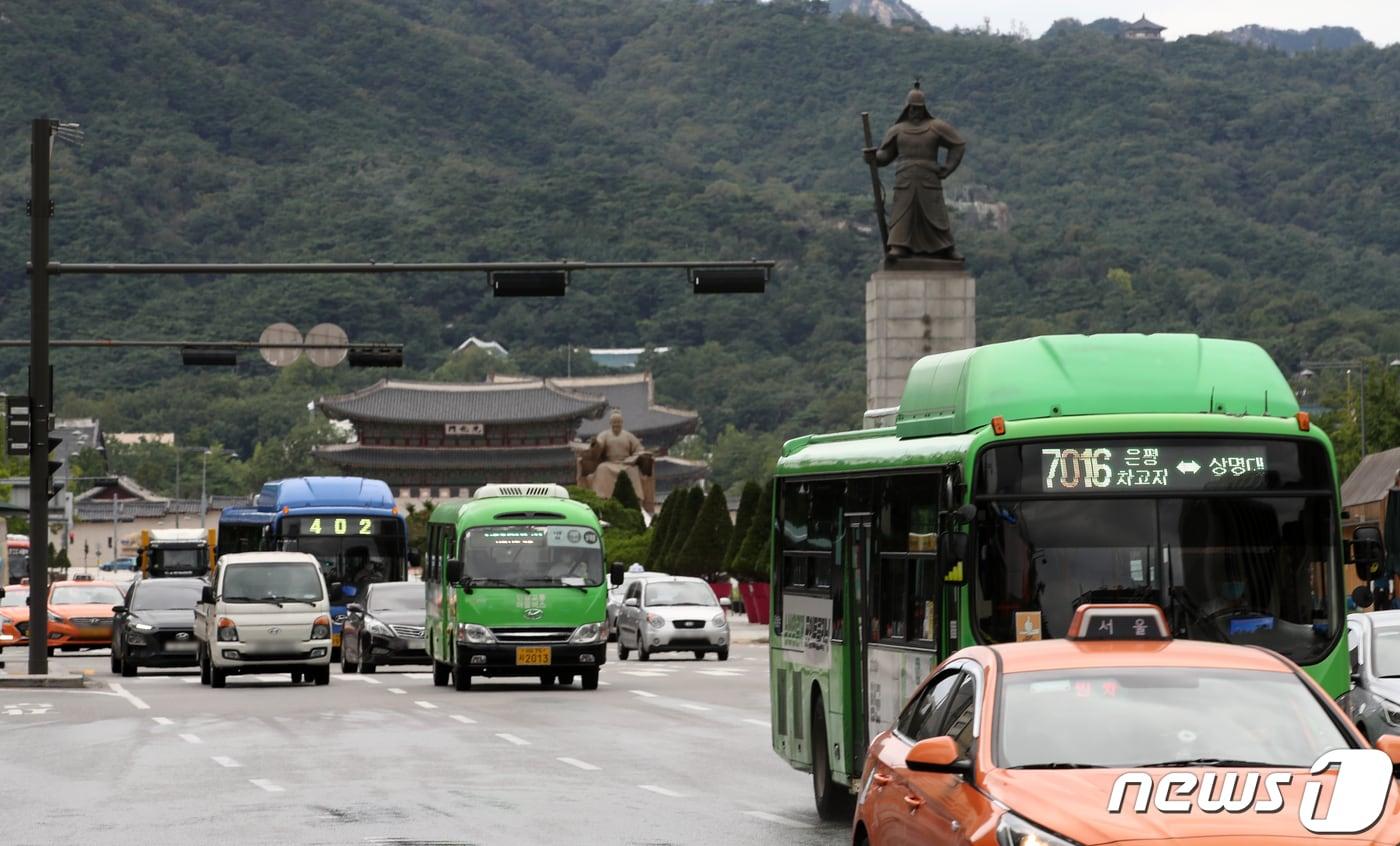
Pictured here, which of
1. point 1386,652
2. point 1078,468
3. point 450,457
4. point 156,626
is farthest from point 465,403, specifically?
point 1078,468

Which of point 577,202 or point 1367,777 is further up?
point 577,202

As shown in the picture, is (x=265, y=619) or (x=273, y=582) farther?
(x=273, y=582)

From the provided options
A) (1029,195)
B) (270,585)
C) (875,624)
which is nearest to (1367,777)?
(875,624)

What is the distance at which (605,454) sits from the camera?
10038 centimetres

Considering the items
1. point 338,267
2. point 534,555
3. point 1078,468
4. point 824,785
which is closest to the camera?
point 1078,468

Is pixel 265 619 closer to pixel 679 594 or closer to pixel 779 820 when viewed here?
pixel 679 594

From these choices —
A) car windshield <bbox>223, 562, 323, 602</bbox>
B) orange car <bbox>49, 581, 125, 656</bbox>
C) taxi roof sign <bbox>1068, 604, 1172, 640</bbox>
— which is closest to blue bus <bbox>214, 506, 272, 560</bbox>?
orange car <bbox>49, 581, 125, 656</bbox>

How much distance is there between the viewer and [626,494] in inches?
3792

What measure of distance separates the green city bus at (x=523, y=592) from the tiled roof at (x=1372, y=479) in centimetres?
3795

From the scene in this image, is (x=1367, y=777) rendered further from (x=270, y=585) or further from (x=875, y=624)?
(x=270, y=585)

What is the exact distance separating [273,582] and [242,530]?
19200 mm

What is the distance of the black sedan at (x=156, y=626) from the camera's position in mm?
37281

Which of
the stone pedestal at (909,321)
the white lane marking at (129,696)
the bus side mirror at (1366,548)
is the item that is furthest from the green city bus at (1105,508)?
the stone pedestal at (909,321)

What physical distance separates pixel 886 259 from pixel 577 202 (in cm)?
14094
